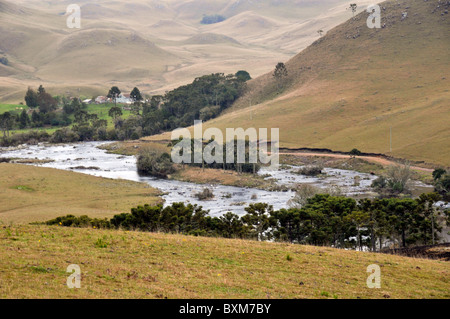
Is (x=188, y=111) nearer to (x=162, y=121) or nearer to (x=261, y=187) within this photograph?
(x=162, y=121)

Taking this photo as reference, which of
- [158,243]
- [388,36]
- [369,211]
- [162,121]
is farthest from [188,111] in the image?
[158,243]

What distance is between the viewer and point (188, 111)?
514 feet

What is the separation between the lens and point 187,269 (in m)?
19.8

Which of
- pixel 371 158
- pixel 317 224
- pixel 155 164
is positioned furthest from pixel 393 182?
pixel 155 164

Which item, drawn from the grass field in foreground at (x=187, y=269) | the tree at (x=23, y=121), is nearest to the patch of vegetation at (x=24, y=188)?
the grass field in foreground at (x=187, y=269)

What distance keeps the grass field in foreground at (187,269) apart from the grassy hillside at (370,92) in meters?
64.2

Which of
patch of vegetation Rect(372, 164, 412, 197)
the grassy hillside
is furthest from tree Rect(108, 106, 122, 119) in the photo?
patch of vegetation Rect(372, 164, 412, 197)

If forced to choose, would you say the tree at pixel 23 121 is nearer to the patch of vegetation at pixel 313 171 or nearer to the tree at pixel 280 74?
the tree at pixel 280 74

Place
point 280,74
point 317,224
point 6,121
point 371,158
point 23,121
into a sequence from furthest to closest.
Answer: point 280,74 < point 23,121 < point 6,121 < point 371,158 < point 317,224

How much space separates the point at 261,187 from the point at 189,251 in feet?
175

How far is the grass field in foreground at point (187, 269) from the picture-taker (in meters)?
16.6

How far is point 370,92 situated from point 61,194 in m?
86.6

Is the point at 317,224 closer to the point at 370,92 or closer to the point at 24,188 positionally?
the point at 24,188

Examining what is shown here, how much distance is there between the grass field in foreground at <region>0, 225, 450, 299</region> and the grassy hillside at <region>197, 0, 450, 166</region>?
64.2 m
